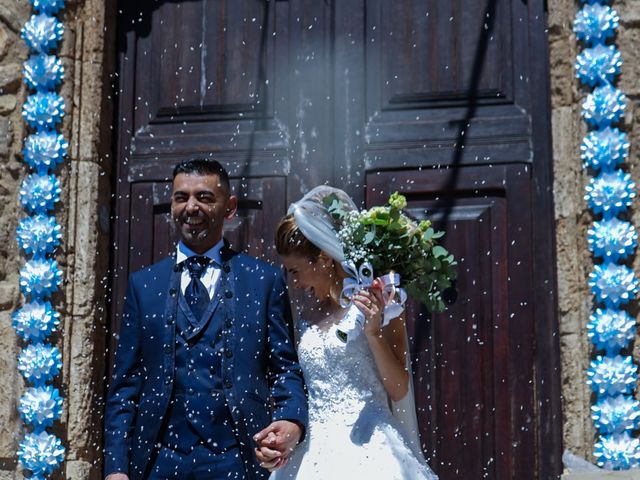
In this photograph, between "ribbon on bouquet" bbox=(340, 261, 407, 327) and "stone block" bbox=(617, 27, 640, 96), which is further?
"stone block" bbox=(617, 27, 640, 96)

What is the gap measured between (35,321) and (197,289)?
1.43 meters

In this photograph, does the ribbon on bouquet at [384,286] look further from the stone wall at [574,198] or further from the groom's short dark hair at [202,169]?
the stone wall at [574,198]

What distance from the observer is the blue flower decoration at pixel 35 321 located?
5262 millimetres

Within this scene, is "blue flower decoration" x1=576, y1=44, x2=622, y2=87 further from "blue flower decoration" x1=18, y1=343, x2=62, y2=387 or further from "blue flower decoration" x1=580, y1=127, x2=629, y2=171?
"blue flower decoration" x1=18, y1=343, x2=62, y2=387

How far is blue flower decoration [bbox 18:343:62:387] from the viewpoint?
5.23 meters

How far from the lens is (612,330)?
4730 mm

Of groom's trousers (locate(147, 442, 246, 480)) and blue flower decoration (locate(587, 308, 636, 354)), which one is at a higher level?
blue flower decoration (locate(587, 308, 636, 354))

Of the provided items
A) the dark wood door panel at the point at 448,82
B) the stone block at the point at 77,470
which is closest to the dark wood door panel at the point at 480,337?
the dark wood door panel at the point at 448,82

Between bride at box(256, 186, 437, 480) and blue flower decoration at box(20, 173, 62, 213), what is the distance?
160 cm

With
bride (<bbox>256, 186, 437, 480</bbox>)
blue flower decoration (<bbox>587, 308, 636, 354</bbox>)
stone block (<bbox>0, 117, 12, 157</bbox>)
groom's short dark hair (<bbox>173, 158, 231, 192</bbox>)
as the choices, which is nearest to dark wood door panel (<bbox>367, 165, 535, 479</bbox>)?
blue flower decoration (<bbox>587, 308, 636, 354</bbox>)

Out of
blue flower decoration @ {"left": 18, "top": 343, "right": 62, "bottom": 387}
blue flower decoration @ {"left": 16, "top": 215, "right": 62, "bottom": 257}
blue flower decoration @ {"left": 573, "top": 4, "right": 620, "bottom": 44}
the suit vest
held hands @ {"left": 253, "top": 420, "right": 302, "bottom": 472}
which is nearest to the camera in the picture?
held hands @ {"left": 253, "top": 420, "right": 302, "bottom": 472}

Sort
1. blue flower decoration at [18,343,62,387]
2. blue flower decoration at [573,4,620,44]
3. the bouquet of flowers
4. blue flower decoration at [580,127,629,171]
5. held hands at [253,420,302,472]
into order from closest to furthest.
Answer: held hands at [253,420,302,472] → the bouquet of flowers → blue flower decoration at [580,127,629,171] → blue flower decoration at [573,4,620,44] → blue flower decoration at [18,343,62,387]

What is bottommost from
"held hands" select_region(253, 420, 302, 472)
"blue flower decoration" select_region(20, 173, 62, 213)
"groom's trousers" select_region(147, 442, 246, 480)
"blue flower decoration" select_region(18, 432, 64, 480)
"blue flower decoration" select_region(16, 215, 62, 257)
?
"blue flower decoration" select_region(18, 432, 64, 480)

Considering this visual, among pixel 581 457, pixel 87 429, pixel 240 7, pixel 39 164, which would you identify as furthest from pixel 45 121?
pixel 581 457
